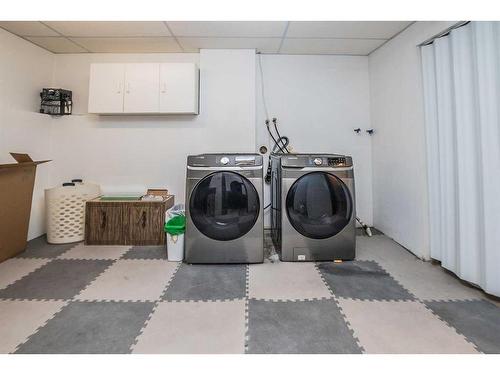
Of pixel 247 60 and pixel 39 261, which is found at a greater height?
pixel 247 60

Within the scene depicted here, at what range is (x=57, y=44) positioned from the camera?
2873 millimetres


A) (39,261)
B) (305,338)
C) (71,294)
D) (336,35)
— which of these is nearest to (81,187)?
(39,261)

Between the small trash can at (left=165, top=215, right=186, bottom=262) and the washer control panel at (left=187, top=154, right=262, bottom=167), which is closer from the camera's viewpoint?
the washer control panel at (left=187, top=154, right=262, bottom=167)

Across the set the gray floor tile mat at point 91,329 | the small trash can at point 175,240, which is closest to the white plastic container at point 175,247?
the small trash can at point 175,240

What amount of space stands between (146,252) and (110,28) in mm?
2353

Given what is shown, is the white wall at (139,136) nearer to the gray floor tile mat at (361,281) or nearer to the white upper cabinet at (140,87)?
the white upper cabinet at (140,87)

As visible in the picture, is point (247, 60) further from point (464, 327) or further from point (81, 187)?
point (464, 327)

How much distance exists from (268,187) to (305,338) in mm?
2088

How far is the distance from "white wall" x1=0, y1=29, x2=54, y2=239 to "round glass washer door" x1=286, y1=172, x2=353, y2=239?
301 centimetres

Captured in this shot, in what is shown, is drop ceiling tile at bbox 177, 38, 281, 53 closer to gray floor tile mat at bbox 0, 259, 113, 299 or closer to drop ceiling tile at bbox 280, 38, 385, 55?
drop ceiling tile at bbox 280, 38, 385, 55

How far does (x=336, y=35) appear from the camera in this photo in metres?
2.69

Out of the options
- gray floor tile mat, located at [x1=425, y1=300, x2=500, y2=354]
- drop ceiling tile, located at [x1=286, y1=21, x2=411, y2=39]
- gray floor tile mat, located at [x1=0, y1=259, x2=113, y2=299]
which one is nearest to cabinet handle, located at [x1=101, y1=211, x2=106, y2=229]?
gray floor tile mat, located at [x1=0, y1=259, x2=113, y2=299]

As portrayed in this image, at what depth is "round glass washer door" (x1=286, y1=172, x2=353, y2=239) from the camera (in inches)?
87.1

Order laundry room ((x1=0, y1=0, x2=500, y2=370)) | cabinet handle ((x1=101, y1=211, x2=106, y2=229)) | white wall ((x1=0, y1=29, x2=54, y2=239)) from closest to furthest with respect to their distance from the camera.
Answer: laundry room ((x1=0, y1=0, x2=500, y2=370)) < white wall ((x1=0, y1=29, x2=54, y2=239)) < cabinet handle ((x1=101, y1=211, x2=106, y2=229))
